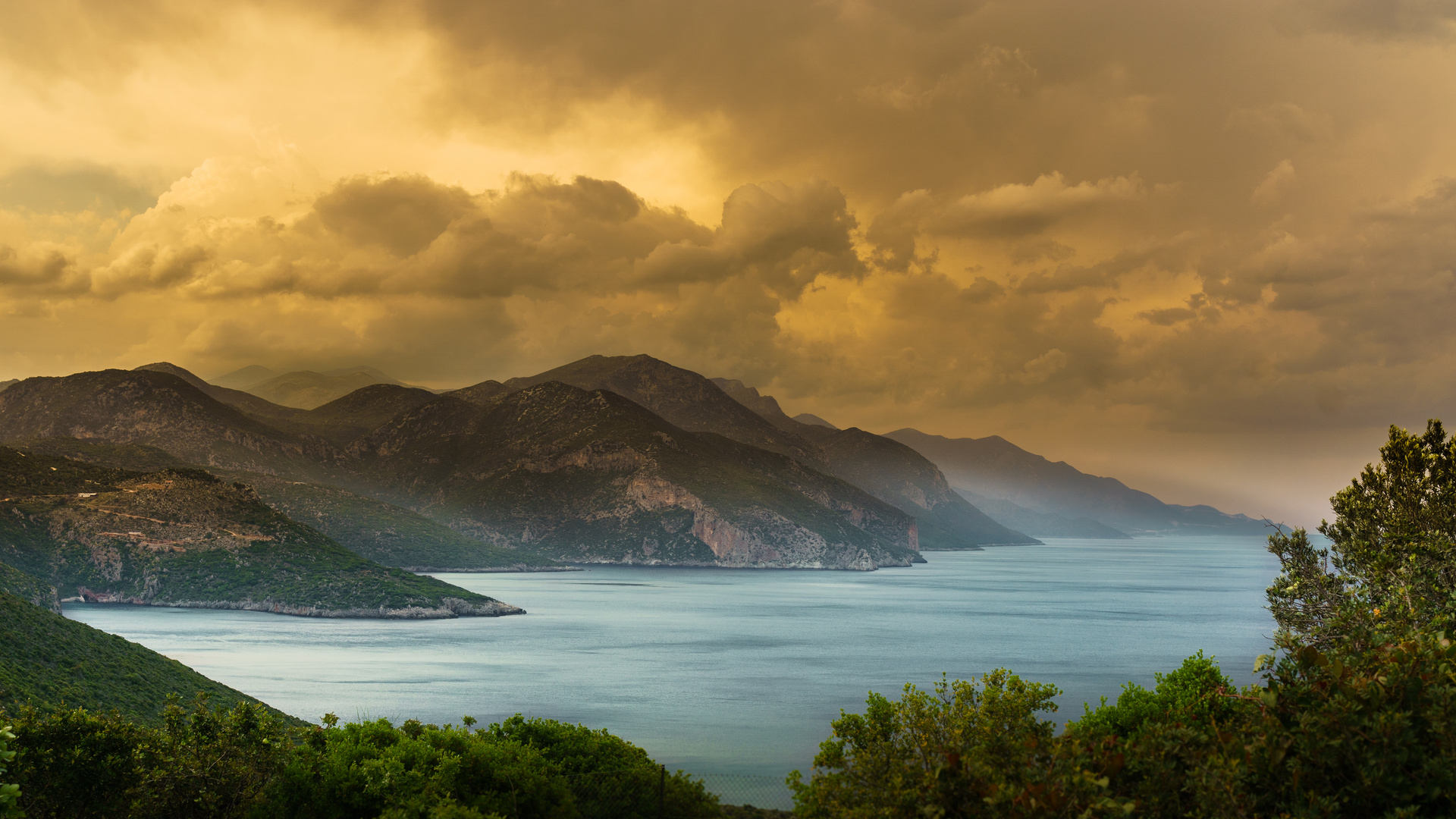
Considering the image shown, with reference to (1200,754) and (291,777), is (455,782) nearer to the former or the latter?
(291,777)

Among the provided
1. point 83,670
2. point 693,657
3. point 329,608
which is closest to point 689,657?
point 693,657

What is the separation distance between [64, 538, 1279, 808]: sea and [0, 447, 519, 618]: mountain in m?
4.00

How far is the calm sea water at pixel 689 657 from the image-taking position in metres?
68.6

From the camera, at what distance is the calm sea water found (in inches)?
2702

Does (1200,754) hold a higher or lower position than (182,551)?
higher

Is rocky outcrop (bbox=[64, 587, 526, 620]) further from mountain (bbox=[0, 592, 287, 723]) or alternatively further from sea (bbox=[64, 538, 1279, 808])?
mountain (bbox=[0, 592, 287, 723])

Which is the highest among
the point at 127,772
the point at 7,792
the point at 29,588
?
the point at 7,792

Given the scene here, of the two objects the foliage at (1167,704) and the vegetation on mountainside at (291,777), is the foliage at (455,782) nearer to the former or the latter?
the vegetation on mountainside at (291,777)

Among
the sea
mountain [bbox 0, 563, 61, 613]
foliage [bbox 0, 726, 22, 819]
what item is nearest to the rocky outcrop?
the sea

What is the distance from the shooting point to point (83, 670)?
4925cm

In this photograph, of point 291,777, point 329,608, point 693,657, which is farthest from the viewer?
point 329,608

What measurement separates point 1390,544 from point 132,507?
522 feet

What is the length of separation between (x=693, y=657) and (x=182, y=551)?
9067cm

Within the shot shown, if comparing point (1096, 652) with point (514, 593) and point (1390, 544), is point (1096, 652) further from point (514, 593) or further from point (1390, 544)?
point (514, 593)
